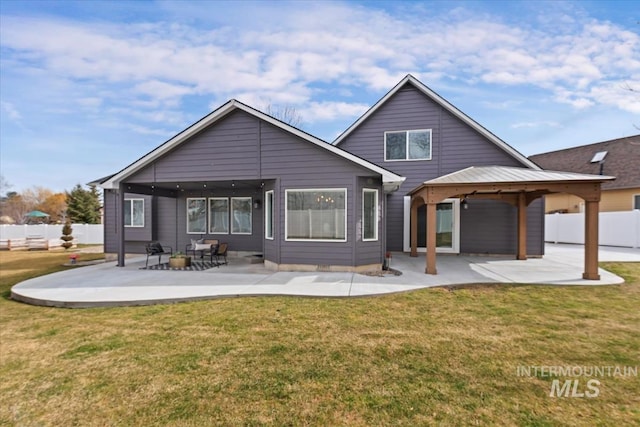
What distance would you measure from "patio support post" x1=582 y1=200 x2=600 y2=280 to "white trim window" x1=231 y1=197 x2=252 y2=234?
408 inches

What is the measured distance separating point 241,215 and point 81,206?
2339 cm

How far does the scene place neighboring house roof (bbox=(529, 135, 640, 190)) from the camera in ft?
55.9

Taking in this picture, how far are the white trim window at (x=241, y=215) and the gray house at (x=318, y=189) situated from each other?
40mm

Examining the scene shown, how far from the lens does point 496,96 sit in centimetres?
1285

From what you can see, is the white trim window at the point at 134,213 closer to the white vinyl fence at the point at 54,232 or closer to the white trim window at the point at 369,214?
the white trim window at the point at 369,214

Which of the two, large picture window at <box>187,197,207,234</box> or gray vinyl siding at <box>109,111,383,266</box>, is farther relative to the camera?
large picture window at <box>187,197,207,234</box>

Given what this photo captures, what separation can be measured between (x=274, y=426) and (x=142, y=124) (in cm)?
2316

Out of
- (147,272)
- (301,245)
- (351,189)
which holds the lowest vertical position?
(147,272)

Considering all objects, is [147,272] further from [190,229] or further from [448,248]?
[448,248]

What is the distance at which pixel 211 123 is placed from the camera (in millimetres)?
9227

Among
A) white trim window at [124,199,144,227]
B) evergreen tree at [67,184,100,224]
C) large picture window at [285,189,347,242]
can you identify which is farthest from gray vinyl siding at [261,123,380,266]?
evergreen tree at [67,184,100,224]

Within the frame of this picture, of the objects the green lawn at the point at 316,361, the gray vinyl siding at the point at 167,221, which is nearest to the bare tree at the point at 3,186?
the gray vinyl siding at the point at 167,221

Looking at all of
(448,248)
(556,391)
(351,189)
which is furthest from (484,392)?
(448,248)

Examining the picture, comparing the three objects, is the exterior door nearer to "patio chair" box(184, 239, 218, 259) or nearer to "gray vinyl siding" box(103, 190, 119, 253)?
"patio chair" box(184, 239, 218, 259)
